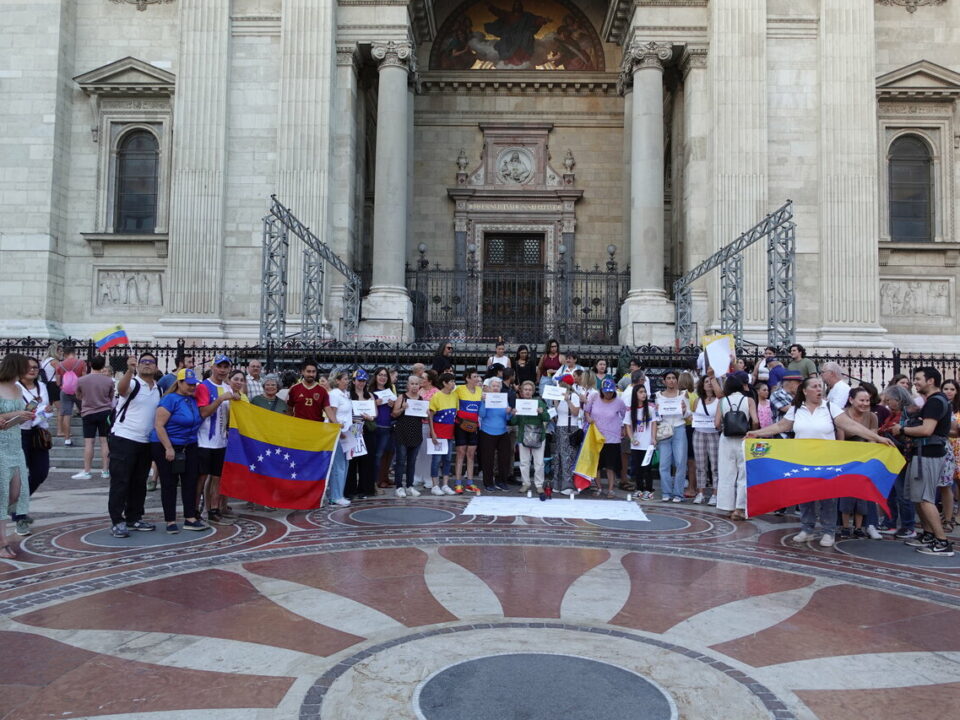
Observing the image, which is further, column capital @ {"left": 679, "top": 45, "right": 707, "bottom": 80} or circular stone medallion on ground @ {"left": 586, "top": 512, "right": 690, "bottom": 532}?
column capital @ {"left": 679, "top": 45, "right": 707, "bottom": 80}

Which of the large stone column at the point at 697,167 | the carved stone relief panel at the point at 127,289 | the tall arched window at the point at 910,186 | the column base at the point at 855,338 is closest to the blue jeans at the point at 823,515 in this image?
the column base at the point at 855,338

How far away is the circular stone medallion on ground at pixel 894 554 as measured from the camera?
7.68 m

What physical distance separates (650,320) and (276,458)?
47.4ft

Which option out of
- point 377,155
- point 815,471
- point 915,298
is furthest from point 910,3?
point 815,471

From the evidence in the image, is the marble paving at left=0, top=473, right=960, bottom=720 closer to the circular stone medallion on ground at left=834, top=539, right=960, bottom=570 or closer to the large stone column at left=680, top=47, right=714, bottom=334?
the circular stone medallion on ground at left=834, top=539, right=960, bottom=570

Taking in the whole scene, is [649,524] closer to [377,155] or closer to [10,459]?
[10,459]

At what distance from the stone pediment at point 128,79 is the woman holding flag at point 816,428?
21004mm

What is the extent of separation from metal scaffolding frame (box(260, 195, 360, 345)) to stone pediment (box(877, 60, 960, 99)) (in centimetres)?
1691

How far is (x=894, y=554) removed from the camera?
8141 millimetres

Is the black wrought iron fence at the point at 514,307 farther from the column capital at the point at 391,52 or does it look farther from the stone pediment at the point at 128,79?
the stone pediment at the point at 128,79

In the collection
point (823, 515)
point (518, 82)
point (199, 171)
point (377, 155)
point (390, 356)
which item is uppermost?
point (518, 82)

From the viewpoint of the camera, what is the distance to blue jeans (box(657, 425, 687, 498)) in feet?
37.6

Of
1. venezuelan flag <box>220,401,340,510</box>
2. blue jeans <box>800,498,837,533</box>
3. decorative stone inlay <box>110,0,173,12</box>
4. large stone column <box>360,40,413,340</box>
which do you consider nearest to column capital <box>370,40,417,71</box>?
large stone column <box>360,40,413,340</box>

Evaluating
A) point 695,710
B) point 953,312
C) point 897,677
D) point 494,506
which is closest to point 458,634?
point 695,710
